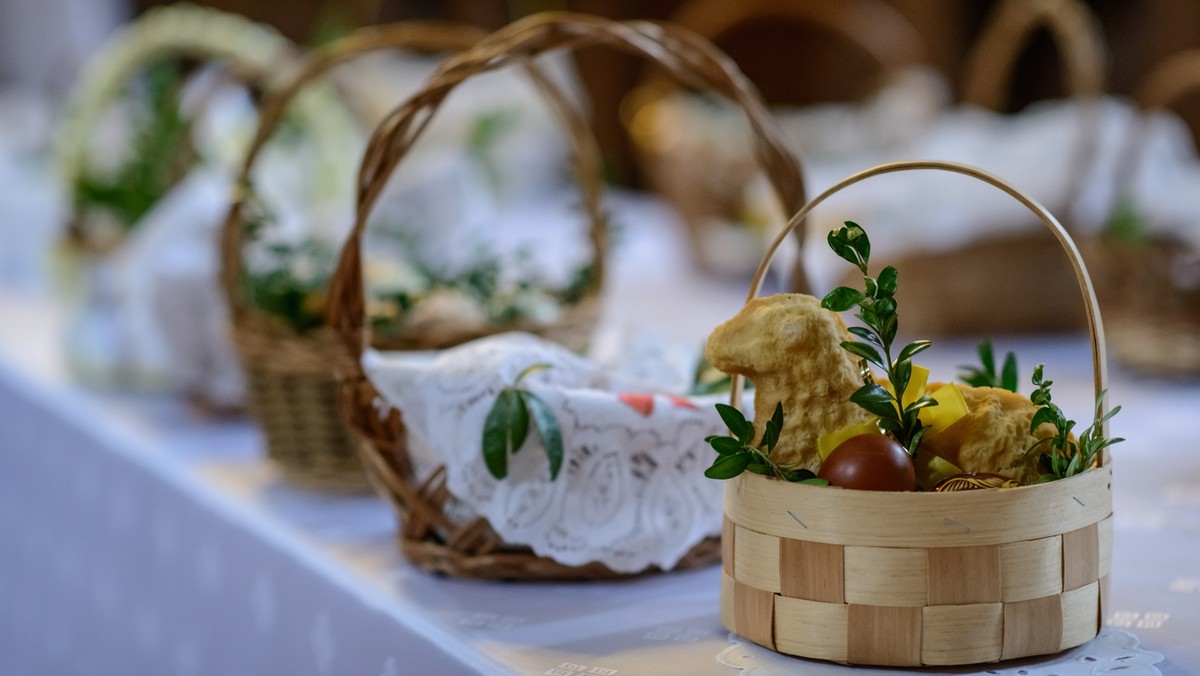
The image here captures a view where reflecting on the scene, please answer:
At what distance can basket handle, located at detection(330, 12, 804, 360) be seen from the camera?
0.91 metres

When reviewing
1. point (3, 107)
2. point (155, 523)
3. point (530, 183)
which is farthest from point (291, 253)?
point (3, 107)

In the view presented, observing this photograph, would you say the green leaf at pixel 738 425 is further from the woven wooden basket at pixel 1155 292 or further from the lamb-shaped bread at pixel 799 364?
the woven wooden basket at pixel 1155 292

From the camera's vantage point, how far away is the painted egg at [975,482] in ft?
2.25

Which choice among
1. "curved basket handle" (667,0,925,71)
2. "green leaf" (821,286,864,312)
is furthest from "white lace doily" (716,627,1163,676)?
"curved basket handle" (667,0,925,71)

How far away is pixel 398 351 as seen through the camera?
1108 millimetres

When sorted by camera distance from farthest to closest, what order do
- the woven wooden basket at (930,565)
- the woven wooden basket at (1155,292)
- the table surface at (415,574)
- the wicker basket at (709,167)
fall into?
the wicker basket at (709,167) < the woven wooden basket at (1155,292) < the table surface at (415,574) < the woven wooden basket at (930,565)

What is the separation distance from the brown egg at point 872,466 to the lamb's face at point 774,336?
0.20ft

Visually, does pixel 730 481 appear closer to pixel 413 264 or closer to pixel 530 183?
pixel 413 264

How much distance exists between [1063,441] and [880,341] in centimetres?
12

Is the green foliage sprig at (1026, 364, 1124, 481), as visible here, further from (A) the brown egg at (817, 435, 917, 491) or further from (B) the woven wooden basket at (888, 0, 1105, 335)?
(B) the woven wooden basket at (888, 0, 1105, 335)

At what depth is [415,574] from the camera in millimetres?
943

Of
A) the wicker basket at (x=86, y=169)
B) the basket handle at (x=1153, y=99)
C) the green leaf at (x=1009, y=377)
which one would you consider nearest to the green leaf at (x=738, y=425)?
the green leaf at (x=1009, y=377)

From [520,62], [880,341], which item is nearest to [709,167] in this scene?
[520,62]

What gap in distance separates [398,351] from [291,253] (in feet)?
0.51
